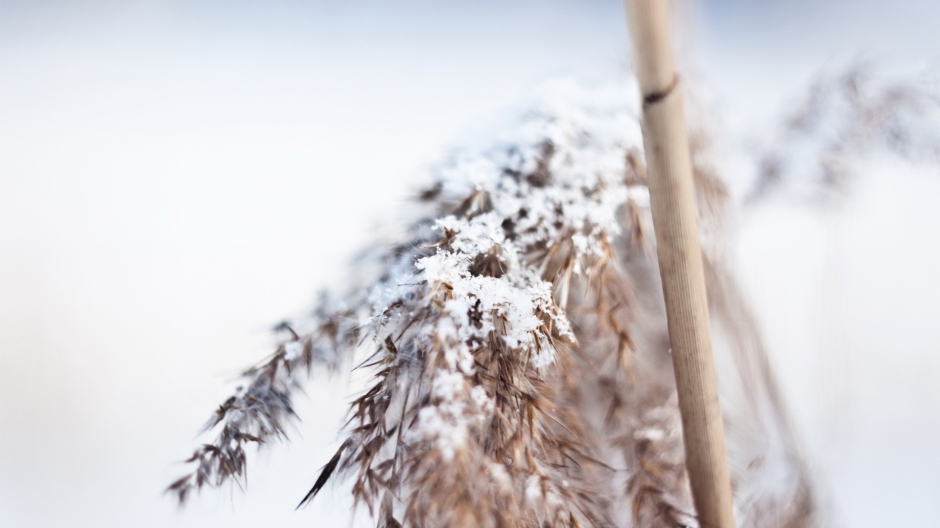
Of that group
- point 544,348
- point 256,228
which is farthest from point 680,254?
point 256,228

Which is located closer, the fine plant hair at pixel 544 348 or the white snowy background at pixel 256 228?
the fine plant hair at pixel 544 348

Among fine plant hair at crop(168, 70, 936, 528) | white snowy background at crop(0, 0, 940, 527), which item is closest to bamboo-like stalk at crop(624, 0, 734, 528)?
fine plant hair at crop(168, 70, 936, 528)

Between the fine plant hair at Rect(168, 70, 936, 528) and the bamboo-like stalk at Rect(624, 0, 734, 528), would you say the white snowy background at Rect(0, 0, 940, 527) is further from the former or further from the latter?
the bamboo-like stalk at Rect(624, 0, 734, 528)

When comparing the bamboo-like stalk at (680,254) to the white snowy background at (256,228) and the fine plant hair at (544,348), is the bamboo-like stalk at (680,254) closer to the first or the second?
the fine plant hair at (544,348)

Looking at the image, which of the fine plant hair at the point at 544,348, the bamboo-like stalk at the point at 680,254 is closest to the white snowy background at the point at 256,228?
the fine plant hair at the point at 544,348

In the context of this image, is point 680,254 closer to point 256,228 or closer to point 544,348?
point 544,348

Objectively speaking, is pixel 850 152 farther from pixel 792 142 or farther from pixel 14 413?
pixel 14 413
